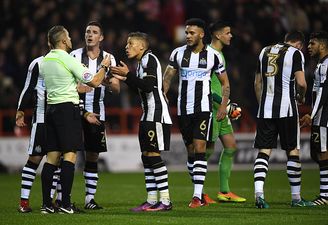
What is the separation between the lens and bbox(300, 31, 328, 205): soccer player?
11859 mm

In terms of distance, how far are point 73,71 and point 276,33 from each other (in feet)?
38.4

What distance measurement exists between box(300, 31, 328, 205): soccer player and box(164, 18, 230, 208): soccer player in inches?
50.5

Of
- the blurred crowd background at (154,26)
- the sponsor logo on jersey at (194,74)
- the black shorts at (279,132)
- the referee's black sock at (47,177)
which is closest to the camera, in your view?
the referee's black sock at (47,177)

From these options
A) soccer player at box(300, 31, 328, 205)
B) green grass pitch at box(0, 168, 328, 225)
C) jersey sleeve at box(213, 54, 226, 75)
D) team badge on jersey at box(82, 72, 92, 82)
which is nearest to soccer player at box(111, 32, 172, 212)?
green grass pitch at box(0, 168, 328, 225)

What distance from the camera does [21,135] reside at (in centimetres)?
1981

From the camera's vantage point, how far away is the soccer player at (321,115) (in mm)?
11859

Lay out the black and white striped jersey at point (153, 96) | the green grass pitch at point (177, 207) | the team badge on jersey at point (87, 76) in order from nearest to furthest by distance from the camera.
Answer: the green grass pitch at point (177, 207) → the team badge on jersey at point (87, 76) → the black and white striped jersey at point (153, 96)

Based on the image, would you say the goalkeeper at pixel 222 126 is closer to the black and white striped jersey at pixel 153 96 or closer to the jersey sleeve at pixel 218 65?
the jersey sleeve at pixel 218 65

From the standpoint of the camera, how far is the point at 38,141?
36.3ft

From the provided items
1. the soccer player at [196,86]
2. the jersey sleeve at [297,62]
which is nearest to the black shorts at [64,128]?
the soccer player at [196,86]

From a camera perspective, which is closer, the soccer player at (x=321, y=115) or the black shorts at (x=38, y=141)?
the black shorts at (x=38, y=141)

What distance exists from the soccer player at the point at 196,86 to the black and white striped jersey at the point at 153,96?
0.65 metres

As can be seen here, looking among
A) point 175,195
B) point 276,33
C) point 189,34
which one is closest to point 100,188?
point 175,195

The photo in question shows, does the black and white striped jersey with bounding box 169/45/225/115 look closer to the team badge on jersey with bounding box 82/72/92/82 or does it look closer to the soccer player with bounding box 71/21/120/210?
the soccer player with bounding box 71/21/120/210
